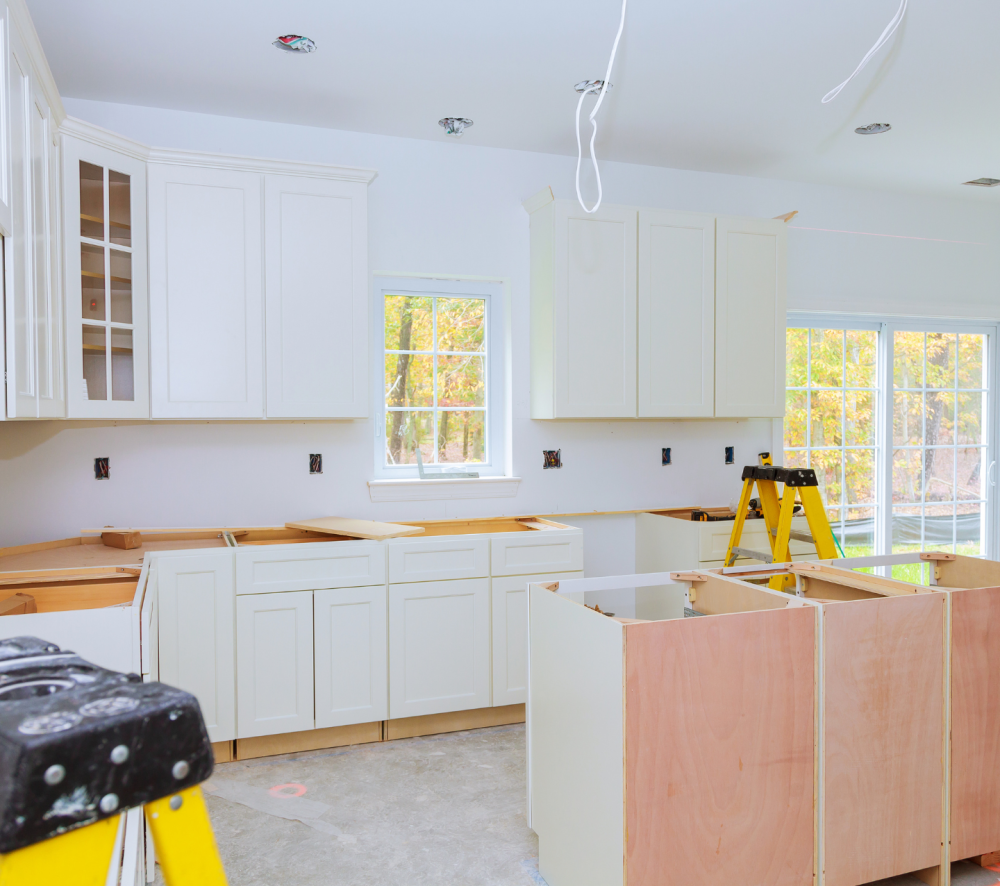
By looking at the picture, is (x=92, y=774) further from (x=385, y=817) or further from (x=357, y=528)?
(x=357, y=528)

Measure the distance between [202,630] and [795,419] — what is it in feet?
11.0

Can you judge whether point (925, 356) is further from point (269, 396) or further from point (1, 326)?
point (1, 326)

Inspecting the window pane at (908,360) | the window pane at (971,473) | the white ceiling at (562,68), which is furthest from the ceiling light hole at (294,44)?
the window pane at (971,473)

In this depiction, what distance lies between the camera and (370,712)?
3156 millimetres

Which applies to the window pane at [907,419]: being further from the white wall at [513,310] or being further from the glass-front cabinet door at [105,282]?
the glass-front cabinet door at [105,282]

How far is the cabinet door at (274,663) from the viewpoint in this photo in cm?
299

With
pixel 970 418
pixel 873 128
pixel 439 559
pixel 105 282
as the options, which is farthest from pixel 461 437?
pixel 970 418

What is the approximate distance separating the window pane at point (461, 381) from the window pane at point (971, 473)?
3.26 metres

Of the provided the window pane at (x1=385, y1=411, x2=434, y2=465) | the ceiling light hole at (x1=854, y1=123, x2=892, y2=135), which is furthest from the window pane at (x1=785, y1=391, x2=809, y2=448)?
the window pane at (x1=385, y1=411, x2=434, y2=465)

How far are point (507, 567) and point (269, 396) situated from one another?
1250mm

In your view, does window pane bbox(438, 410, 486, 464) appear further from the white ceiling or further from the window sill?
the white ceiling

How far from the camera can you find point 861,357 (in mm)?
4660

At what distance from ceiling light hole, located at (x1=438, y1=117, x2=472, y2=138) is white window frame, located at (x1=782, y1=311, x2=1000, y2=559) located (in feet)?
7.21

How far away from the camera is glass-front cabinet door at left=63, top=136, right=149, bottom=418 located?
8.79 feet
